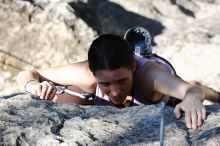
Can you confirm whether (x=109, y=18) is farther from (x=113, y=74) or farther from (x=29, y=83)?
(x=113, y=74)

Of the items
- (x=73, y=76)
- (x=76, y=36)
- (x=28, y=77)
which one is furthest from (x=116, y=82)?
(x=76, y=36)

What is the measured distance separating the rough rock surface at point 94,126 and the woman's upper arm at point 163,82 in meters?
0.14

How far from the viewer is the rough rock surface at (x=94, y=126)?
4.75ft

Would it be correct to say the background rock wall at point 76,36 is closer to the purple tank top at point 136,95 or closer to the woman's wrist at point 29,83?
the woman's wrist at point 29,83

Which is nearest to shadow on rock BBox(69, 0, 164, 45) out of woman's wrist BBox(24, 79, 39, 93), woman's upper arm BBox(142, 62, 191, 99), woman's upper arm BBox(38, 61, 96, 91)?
woman's upper arm BBox(38, 61, 96, 91)

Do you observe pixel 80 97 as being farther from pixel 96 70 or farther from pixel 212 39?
pixel 212 39

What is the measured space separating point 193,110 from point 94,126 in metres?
0.31

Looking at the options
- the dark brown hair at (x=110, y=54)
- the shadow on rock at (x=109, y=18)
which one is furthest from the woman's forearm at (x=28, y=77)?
the shadow on rock at (x=109, y=18)

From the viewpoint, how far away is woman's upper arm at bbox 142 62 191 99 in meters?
1.82

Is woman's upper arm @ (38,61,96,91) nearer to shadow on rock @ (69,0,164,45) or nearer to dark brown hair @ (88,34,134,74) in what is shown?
dark brown hair @ (88,34,134,74)

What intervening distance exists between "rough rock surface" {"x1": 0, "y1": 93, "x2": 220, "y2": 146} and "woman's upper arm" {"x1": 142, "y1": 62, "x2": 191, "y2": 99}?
0.47 feet

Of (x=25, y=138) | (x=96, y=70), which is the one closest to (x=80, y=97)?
(x=96, y=70)

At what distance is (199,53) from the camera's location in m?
4.48

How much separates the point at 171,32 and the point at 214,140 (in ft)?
11.7
